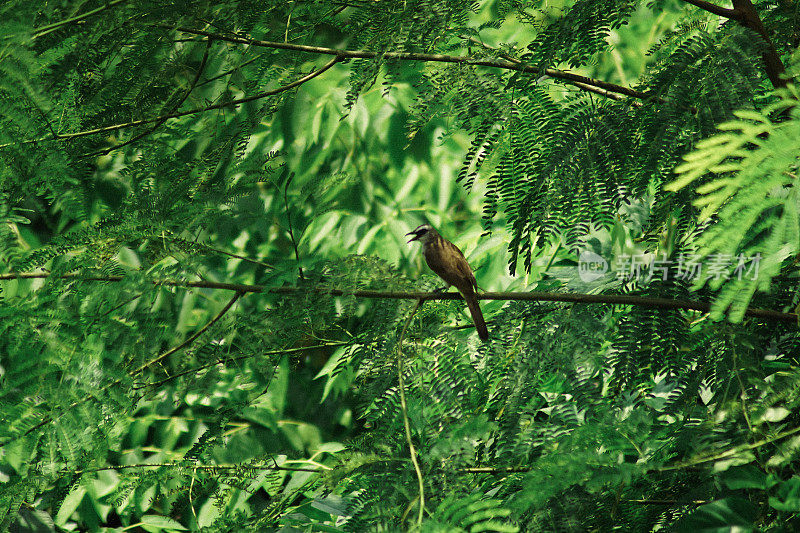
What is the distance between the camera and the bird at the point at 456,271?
6.55 ft

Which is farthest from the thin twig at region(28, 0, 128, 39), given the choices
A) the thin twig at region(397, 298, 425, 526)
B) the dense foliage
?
the thin twig at region(397, 298, 425, 526)

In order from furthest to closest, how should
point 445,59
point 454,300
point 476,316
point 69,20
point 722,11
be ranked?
point 454,300 → point 476,316 → point 445,59 → point 722,11 → point 69,20

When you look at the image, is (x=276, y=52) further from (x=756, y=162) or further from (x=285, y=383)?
(x=285, y=383)

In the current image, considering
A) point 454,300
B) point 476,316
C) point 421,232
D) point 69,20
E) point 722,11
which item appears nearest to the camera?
point 69,20

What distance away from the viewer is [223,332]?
5.67 ft

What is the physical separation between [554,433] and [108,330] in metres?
1.17

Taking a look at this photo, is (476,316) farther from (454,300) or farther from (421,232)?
(421,232)

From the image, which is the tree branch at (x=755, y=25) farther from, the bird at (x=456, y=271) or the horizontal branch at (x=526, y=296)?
the bird at (x=456, y=271)

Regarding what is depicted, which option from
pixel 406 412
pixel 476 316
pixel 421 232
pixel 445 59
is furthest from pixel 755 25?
pixel 421 232

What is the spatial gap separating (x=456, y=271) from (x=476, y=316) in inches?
9.5

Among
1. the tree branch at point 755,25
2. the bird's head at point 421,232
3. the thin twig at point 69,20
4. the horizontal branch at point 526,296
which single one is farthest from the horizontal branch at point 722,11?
the bird's head at point 421,232

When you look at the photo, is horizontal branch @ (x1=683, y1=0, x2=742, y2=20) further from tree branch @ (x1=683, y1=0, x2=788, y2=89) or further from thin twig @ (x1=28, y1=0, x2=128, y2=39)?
thin twig @ (x1=28, y1=0, x2=128, y2=39)

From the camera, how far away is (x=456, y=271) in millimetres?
2189

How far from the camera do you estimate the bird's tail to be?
190 cm
